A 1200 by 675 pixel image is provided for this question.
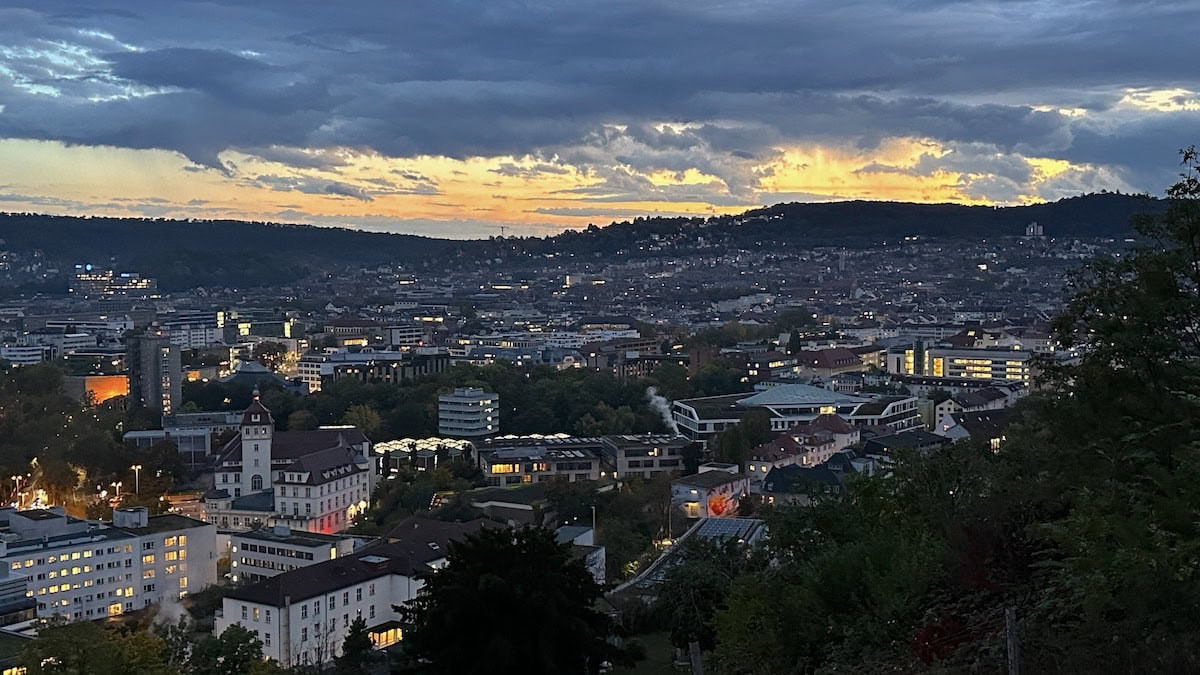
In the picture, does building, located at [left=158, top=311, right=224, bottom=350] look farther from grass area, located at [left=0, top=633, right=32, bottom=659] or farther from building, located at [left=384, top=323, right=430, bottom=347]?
grass area, located at [left=0, top=633, right=32, bottom=659]

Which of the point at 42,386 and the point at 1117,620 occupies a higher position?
the point at 1117,620

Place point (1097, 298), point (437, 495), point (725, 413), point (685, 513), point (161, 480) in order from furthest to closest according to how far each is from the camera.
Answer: point (725, 413) → point (161, 480) → point (437, 495) → point (685, 513) → point (1097, 298)

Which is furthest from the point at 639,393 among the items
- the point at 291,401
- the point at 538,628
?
the point at 538,628

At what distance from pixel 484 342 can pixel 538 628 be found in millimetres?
54919

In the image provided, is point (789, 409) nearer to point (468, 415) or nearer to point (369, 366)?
point (468, 415)

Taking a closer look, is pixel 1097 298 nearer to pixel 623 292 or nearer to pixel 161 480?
pixel 161 480

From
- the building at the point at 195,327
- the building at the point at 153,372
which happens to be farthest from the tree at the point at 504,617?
the building at the point at 195,327

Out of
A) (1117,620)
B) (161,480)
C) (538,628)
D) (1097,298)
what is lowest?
(161,480)

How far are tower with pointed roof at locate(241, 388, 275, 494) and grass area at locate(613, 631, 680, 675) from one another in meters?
17.3

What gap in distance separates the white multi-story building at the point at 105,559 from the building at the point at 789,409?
13.7 meters

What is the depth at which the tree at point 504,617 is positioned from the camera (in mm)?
6984

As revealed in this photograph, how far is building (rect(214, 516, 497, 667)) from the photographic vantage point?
1670cm

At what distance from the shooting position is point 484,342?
6172 centimetres

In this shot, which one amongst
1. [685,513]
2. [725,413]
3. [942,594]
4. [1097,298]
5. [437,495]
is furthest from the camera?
[725,413]
